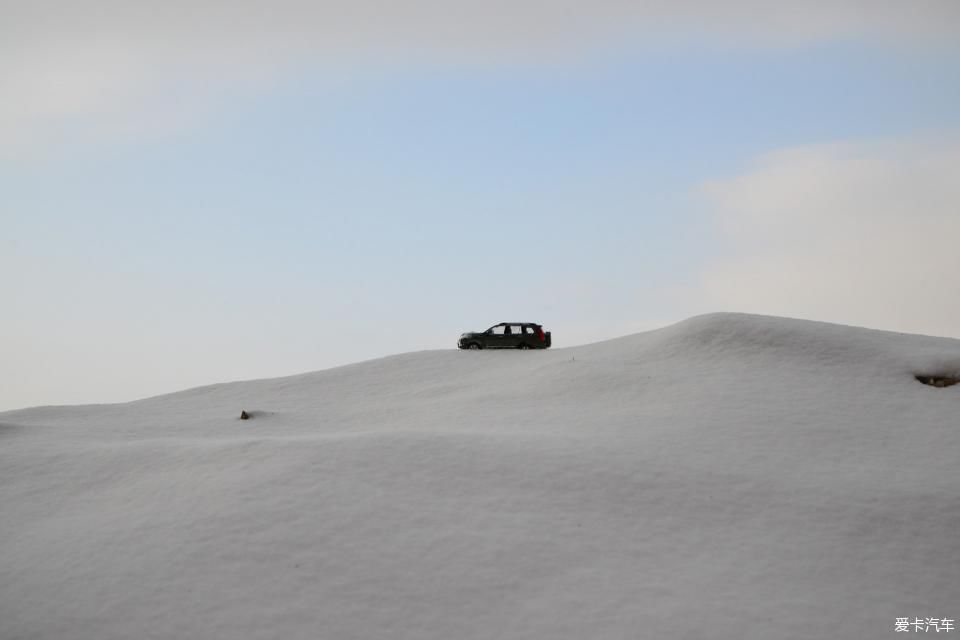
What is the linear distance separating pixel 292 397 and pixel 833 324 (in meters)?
22.9

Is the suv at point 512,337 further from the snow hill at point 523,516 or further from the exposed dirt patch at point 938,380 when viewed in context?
the exposed dirt patch at point 938,380

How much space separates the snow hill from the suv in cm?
985

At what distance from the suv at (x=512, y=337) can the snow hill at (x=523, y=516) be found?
9850 millimetres

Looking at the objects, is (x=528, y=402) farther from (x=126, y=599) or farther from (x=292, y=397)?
(x=126, y=599)

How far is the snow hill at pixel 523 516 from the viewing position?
16.2m

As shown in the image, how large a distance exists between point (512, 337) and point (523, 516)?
22292 millimetres

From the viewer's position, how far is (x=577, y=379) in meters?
32.1

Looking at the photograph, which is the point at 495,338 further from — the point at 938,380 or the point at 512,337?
the point at 938,380

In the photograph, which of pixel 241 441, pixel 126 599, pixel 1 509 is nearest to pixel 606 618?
pixel 126 599

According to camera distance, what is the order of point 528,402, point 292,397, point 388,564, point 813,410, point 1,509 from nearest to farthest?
point 388,564 < point 1,509 < point 813,410 < point 528,402 < point 292,397

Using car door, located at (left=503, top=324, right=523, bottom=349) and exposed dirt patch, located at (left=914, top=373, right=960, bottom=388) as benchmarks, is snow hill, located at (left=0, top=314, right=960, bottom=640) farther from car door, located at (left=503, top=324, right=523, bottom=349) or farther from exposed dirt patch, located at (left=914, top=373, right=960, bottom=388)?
car door, located at (left=503, top=324, right=523, bottom=349)

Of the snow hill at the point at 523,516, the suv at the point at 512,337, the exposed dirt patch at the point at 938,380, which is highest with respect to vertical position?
the suv at the point at 512,337

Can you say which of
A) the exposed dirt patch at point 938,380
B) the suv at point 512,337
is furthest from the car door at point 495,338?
the exposed dirt patch at point 938,380

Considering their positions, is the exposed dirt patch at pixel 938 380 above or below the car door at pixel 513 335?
below
